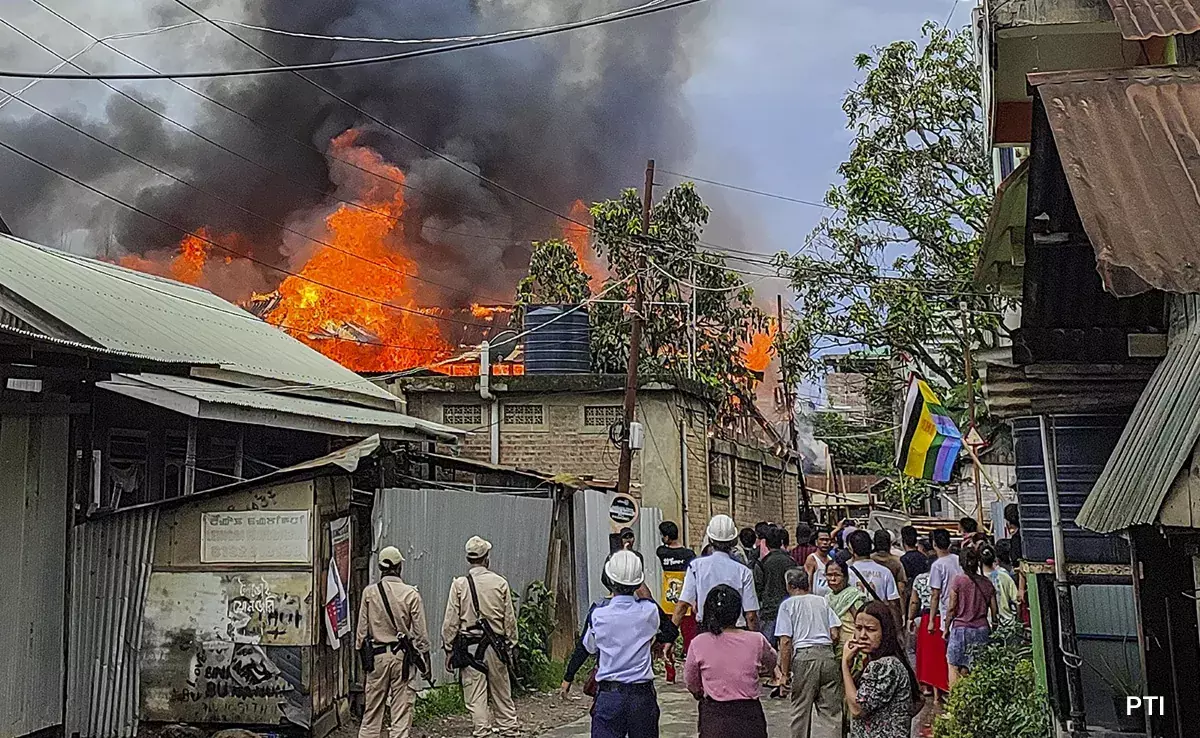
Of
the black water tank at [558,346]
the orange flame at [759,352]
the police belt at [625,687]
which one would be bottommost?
the police belt at [625,687]

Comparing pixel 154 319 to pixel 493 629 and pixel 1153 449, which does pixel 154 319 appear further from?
pixel 1153 449

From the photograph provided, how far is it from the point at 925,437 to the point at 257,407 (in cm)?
783

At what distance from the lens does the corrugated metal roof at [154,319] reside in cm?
1149

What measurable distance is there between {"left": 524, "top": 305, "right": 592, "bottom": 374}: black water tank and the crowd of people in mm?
9561

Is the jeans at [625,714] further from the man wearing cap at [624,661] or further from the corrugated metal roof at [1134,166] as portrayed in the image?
the corrugated metal roof at [1134,166]

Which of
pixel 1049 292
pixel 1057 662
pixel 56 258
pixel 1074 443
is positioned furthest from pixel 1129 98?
pixel 56 258

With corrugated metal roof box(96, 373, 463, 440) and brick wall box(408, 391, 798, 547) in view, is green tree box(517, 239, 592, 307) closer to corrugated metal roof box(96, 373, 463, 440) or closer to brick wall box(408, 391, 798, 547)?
brick wall box(408, 391, 798, 547)

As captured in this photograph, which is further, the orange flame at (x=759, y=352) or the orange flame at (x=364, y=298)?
the orange flame at (x=759, y=352)

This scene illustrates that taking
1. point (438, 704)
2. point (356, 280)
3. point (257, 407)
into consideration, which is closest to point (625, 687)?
point (438, 704)

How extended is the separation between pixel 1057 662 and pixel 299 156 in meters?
29.5

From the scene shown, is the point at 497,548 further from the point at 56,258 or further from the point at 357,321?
the point at 357,321

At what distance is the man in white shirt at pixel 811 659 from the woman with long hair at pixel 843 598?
12.3 inches

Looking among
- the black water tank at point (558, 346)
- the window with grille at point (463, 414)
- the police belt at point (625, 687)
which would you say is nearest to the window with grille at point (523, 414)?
the window with grille at point (463, 414)

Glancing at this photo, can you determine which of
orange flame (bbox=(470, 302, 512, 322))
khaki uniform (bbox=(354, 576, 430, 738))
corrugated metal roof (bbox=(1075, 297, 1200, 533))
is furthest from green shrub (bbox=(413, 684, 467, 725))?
orange flame (bbox=(470, 302, 512, 322))
